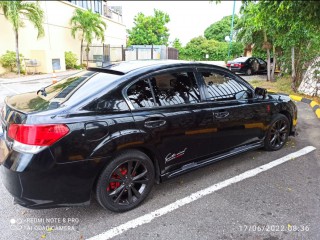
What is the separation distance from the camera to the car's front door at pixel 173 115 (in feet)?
9.08

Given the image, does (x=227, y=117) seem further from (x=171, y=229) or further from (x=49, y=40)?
(x=49, y=40)

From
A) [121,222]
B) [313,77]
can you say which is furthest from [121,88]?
[313,77]

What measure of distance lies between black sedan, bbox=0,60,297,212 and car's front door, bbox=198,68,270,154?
1 cm

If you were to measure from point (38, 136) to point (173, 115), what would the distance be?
1406 millimetres

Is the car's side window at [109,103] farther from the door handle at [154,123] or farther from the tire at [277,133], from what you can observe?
the tire at [277,133]

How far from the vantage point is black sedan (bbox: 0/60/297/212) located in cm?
229

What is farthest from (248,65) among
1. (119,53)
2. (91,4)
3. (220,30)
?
(220,30)

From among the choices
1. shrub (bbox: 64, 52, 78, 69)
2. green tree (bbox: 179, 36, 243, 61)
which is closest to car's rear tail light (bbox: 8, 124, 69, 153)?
shrub (bbox: 64, 52, 78, 69)

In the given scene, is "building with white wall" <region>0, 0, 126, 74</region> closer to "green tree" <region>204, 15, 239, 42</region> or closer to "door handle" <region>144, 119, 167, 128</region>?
"door handle" <region>144, 119, 167, 128</region>

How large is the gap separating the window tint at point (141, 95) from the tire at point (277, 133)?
2.28m

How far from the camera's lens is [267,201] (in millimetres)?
2986

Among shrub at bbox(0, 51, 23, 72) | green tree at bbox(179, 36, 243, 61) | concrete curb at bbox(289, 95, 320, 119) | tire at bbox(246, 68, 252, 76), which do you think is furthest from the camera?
green tree at bbox(179, 36, 243, 61)

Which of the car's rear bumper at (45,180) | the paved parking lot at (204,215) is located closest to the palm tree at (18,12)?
the paved parking lot at (204,215)

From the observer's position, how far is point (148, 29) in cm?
4609
